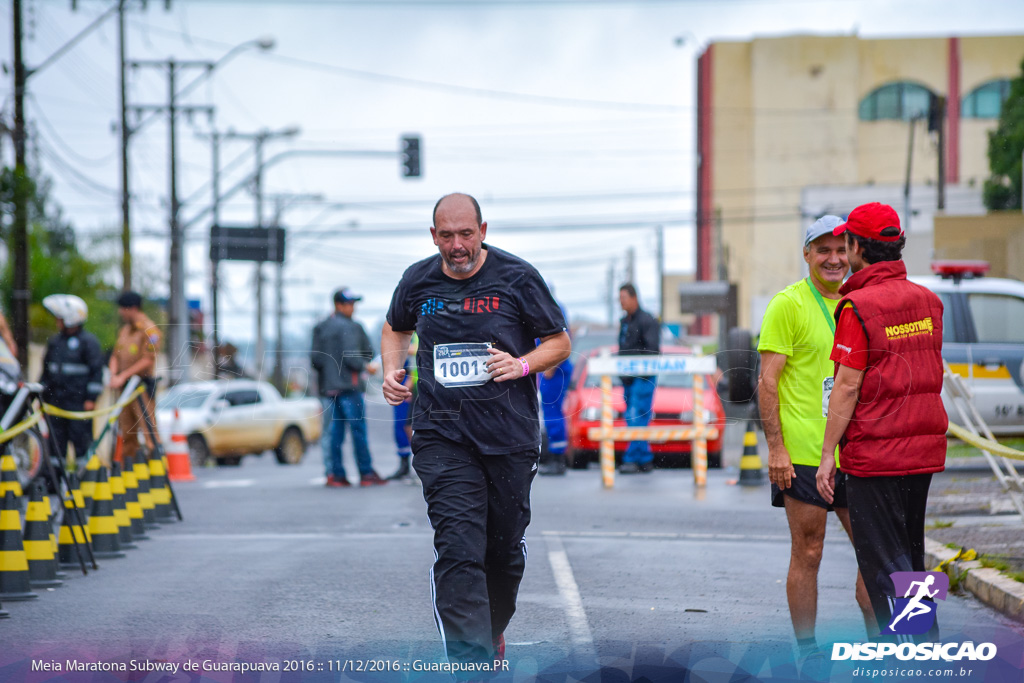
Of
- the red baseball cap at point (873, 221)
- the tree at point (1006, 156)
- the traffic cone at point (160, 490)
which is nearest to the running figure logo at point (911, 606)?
the red baseball cap at point (873, 221)

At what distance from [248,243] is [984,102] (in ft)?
135

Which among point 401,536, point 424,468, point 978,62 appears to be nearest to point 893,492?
point 424,468

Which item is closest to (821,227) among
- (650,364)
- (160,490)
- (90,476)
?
(90,476)

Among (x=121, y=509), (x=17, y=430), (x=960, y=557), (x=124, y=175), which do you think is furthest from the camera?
(x=124, y=175)

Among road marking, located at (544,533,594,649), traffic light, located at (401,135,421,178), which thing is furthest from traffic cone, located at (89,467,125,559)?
traffic light, located at (401,135,421,178)

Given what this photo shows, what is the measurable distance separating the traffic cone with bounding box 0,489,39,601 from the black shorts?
4.34 meters

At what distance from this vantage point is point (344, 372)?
1312cm

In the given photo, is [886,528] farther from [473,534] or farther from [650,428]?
[650,428]

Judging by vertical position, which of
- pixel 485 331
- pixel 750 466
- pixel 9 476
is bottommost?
pixel 750 466

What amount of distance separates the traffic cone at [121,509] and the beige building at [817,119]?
48.5 meters

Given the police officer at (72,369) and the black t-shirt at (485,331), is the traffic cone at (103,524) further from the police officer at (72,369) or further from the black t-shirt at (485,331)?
the black t-shirt at (485,331)

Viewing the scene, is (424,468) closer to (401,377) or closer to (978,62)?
(401,377)

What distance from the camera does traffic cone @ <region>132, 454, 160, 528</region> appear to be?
10344 mm

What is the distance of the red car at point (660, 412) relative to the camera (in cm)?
1462
